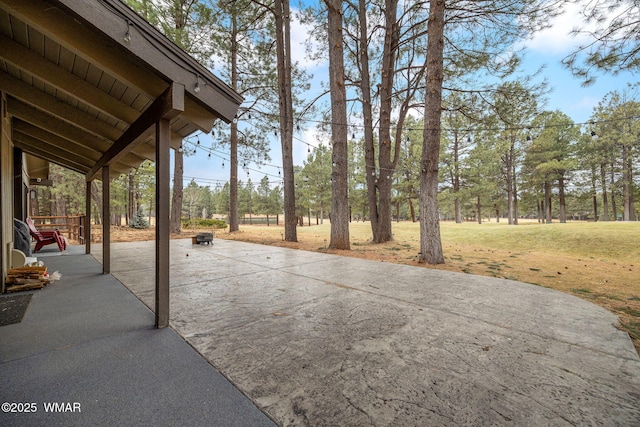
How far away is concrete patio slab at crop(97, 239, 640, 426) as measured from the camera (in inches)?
52.5

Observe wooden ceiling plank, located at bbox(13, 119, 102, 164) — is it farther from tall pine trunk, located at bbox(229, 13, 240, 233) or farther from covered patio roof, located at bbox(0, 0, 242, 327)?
tall pine trunk, located at bbox(229, 13, 240, 233)

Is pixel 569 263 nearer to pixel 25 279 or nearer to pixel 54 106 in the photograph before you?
pixel 54 106

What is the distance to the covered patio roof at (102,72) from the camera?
175cm

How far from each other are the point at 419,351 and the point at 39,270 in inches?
192

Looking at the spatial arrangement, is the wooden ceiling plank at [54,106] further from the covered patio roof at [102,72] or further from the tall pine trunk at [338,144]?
the tall pine trunk at [338,144]

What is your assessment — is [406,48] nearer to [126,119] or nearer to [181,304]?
[126,119]

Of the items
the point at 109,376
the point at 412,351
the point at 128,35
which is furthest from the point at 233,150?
the point at 412,351

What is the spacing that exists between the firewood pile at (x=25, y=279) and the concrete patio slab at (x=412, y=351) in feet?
3.72

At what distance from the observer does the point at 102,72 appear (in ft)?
8.16

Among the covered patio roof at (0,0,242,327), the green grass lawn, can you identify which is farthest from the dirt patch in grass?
the covered patio roof at (0,0,242,327)

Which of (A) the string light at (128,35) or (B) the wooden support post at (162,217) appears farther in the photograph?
(B) the wooden support post at (162,217)

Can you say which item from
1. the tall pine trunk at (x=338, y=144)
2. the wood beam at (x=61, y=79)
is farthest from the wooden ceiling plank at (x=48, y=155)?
the tall pine trunk at (x=338, y=144)

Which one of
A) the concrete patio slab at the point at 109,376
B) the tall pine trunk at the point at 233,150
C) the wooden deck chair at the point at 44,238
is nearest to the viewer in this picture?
the concrete patio slab at the point at 109,376

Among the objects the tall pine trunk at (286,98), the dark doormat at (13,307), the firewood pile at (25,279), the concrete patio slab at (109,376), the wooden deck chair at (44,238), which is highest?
the tall pine trunk at (286,98)
